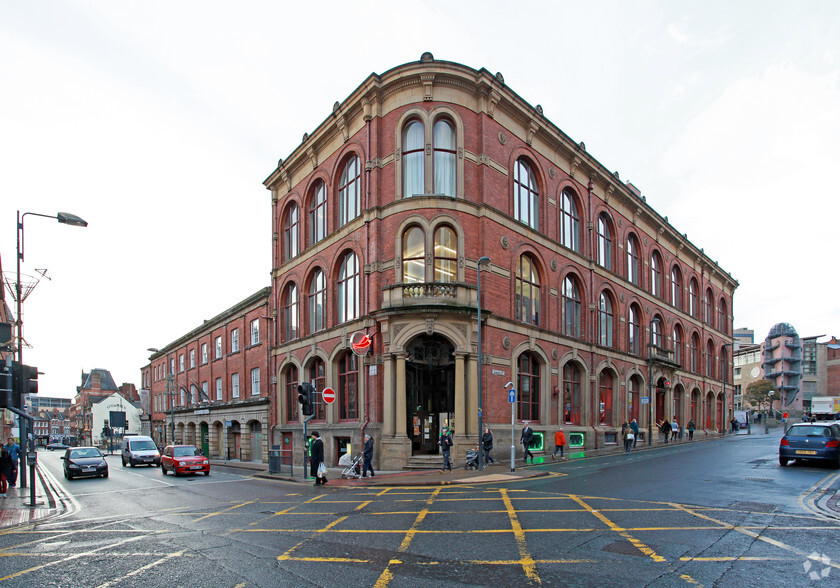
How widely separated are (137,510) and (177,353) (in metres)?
44.5

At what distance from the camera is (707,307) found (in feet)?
177

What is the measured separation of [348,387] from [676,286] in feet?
106

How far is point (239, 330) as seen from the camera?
133ft

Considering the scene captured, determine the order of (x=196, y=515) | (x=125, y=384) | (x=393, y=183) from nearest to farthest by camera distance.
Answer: (x=196, y=515) → (x=393, y=183) → (x=125, y=384)

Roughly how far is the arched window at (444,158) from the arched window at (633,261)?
1903cm

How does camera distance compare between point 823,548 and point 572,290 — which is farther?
point 572,290

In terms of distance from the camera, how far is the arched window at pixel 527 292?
27547 millimetres

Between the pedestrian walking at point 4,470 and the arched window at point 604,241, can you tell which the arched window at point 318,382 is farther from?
the arched window at point 604,241

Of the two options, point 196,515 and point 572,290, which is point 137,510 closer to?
point 196,515

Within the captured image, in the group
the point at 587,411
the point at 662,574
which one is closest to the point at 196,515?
the point at 662,574

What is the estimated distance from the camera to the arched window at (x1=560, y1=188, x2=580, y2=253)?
3186 cm

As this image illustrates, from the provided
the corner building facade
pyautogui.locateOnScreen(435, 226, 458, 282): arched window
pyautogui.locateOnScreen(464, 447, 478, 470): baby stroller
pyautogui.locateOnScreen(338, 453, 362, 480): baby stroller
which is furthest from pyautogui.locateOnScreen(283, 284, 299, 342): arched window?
pyautogui.locateOnScreen(464, 447, 478, 470): baby stroller

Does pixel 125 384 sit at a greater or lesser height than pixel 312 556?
lesser

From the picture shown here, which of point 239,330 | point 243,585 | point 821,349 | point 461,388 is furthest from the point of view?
point 821,349
